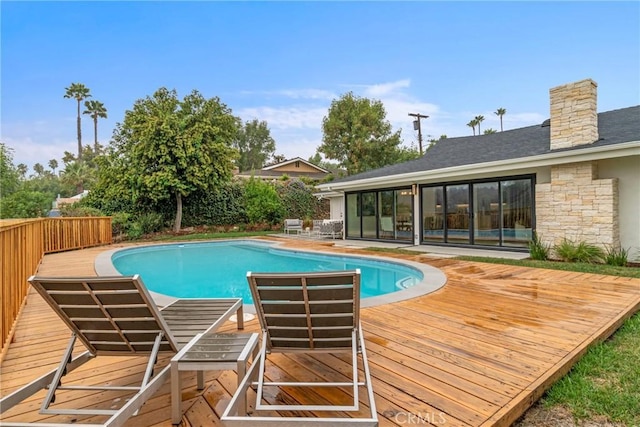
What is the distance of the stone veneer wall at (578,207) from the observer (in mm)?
7324

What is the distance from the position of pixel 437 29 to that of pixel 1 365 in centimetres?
1497

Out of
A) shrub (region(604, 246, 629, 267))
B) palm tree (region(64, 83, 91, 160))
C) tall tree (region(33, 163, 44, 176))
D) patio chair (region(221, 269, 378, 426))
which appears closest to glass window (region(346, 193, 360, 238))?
shrub (region(604, 246, 629, 267))

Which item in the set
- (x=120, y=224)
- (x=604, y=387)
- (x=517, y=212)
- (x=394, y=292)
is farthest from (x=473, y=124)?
(x=604, y=387)

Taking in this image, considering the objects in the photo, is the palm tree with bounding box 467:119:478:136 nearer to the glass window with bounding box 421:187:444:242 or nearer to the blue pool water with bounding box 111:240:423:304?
the glass window with bounding box 421:187:444:242

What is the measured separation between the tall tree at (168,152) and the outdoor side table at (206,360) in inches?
574

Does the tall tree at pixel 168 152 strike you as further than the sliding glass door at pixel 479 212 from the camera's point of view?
Yes

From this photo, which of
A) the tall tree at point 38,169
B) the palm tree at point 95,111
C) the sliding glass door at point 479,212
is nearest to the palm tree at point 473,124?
the sliding glass door at point 479,212

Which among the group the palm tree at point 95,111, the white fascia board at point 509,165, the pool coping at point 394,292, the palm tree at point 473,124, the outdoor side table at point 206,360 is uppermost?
the palm tree at point 95,111

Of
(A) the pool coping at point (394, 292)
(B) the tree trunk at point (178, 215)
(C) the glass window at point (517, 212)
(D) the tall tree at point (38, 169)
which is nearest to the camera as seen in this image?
(A) the pool coping at point (394, 292)

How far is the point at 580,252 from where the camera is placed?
295 inches

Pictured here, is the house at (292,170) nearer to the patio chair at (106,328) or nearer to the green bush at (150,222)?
the green bush at (150,222)

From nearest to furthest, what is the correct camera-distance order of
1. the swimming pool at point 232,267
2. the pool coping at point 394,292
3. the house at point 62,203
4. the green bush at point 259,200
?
the pool coping at point 394,292, the swimming pool at point 232,267, the house at point 62,203, the green bush at point 259,200

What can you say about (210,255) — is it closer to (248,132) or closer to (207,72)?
(207,72)

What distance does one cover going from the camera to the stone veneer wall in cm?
732
